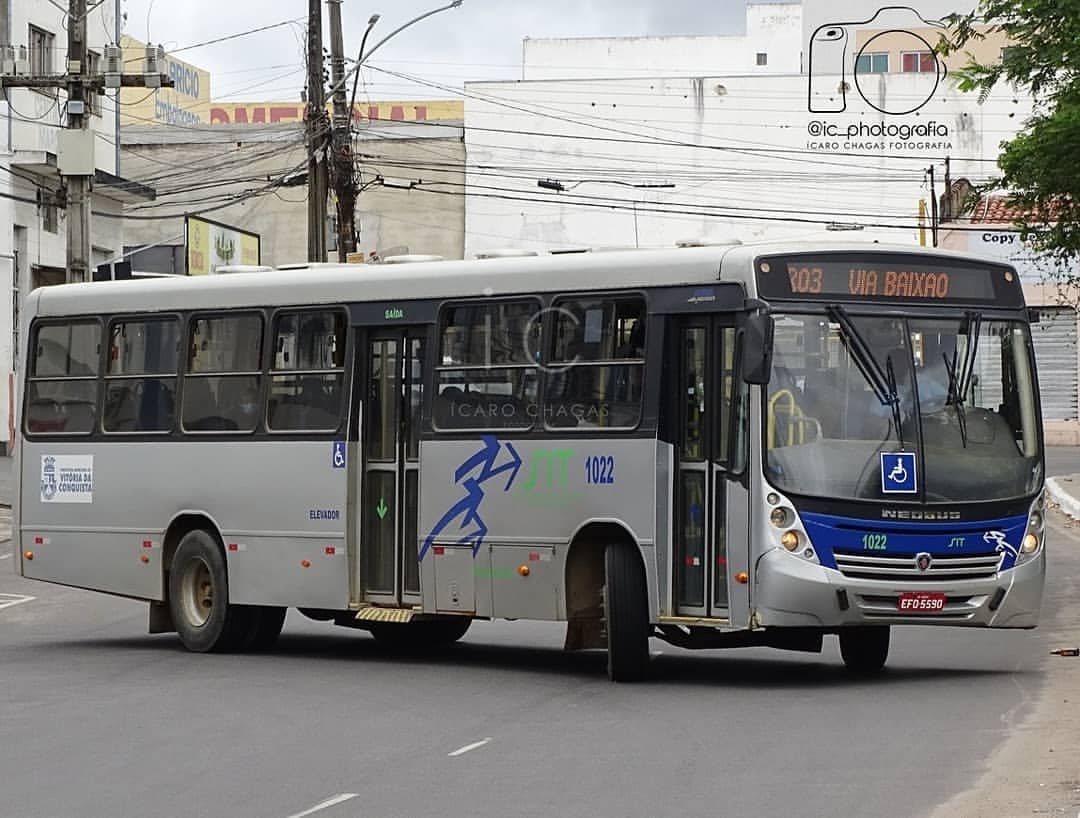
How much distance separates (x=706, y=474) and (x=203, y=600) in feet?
17.6

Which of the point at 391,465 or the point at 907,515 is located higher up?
the point at 391,465

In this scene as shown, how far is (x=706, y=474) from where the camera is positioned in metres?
14.3

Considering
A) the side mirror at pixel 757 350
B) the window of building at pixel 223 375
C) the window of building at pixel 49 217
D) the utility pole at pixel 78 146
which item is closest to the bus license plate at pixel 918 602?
the side mirror at pixel 757 350

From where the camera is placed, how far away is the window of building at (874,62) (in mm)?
82062

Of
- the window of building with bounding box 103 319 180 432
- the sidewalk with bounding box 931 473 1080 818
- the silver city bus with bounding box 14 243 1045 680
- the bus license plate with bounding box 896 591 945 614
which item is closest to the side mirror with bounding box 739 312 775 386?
the silver city bus with bounding box 14 243 1045 680

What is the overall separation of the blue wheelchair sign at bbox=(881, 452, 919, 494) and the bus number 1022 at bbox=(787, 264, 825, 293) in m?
1.15

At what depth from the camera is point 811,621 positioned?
1366 cm

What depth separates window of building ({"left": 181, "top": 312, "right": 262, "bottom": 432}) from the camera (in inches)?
684

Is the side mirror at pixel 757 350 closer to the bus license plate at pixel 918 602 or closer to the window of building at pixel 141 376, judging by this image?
the bus license plate at pixel 918 602

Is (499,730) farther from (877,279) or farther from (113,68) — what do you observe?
(113,68)

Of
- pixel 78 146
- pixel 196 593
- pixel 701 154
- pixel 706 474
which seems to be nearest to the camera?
pixel 706 474

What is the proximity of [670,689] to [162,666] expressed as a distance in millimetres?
4526

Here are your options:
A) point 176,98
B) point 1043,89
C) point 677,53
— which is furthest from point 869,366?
point 176,98

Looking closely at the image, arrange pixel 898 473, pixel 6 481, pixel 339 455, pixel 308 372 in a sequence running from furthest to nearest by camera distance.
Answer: pixel 6 481
pixel 308 372
pixel 339 455
pixel 898 473
